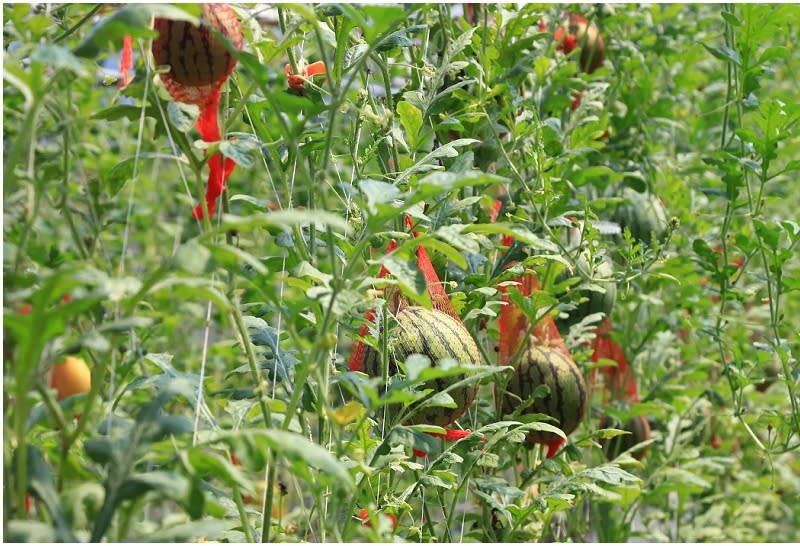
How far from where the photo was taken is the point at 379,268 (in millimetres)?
1023

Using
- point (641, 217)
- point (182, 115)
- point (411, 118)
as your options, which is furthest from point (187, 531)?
point (641, 217)

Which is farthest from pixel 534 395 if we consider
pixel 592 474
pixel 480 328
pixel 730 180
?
pixel 730 180

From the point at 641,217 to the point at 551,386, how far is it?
728 mm

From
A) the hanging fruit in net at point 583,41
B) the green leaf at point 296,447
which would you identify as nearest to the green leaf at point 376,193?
the green leaf at point 296,447

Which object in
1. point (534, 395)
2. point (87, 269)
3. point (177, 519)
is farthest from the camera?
point (177, 519)

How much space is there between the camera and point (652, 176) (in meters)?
2.47

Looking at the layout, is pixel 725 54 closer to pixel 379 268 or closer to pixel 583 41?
pixel 583 41

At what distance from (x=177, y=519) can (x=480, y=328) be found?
2.56ft

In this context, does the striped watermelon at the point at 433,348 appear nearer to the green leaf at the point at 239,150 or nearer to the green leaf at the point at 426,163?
the green leaf at the point at 426,163

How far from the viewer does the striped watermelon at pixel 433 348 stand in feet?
4.51

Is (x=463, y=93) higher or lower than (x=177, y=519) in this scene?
higher

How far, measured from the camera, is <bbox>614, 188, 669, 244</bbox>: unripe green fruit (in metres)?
2.30

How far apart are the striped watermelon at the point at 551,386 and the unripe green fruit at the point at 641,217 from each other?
2.13 ft

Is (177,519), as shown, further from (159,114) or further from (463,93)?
(159,114)
